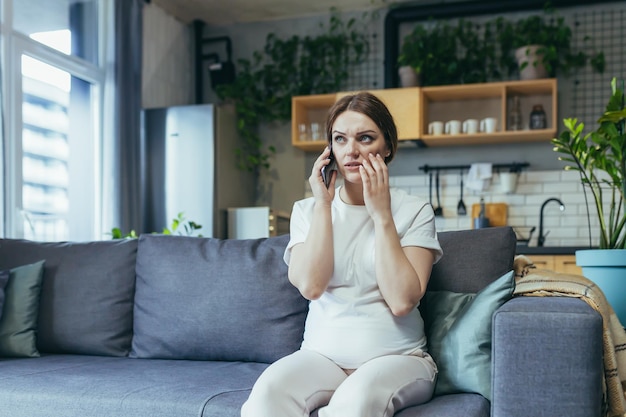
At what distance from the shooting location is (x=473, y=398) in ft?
5.91

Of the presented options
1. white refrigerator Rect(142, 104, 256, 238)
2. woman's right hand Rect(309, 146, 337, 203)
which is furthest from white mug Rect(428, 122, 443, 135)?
woman's right hand Rect(309, 146, 337, 203)

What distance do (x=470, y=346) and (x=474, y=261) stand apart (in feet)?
1.28

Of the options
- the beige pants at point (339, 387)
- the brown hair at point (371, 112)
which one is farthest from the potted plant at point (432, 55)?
the beige pants at point (339, 387)

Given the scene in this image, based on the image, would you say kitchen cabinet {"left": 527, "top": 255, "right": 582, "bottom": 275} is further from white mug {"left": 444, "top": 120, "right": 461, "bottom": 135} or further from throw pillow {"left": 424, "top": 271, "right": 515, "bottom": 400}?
throw pillow {"left": 424, "top": 271, "right": 515, "bottom": 400}

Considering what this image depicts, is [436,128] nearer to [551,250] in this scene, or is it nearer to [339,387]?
[551,250]

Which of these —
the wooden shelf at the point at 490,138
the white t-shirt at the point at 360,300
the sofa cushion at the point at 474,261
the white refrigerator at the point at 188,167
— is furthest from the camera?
the white refrigerator at the point at 188,167

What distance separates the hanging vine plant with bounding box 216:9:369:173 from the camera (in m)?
5.65

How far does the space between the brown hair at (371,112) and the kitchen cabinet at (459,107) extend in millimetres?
3077

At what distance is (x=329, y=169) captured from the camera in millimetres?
2037

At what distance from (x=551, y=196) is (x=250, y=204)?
7.42 feet

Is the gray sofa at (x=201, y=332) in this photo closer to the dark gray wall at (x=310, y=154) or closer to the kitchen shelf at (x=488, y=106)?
the kitchen shelf at (x=488, y=106)

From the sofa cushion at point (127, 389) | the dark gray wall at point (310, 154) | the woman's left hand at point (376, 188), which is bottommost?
the sofa cushion at point (127, 389)

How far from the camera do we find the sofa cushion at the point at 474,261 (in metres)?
2.16

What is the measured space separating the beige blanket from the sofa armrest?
0.64 feet
